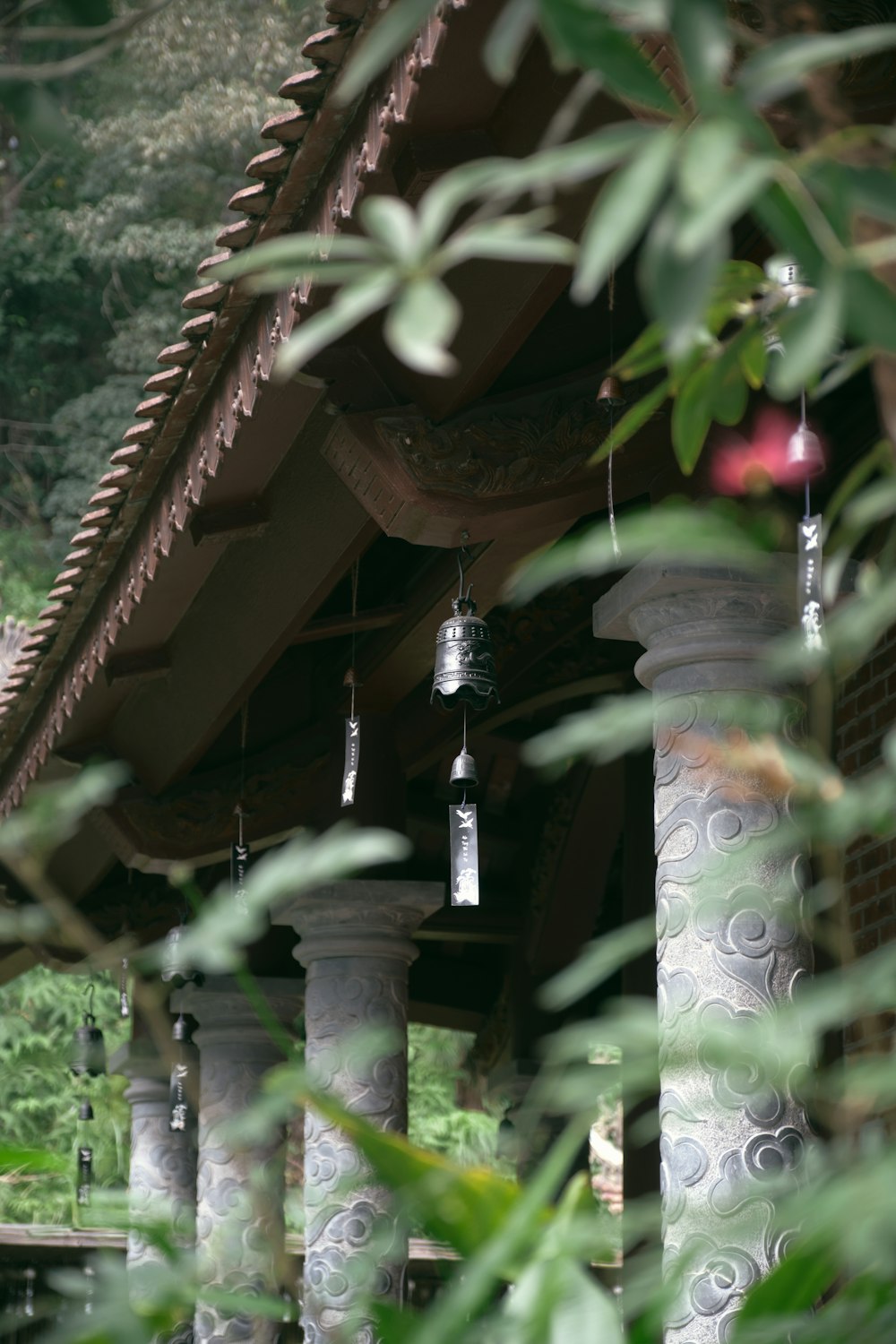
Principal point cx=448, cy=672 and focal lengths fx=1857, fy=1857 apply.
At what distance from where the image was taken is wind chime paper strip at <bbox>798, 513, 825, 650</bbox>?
Result: 187cm

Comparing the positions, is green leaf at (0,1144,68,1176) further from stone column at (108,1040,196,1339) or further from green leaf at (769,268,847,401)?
stone column at (108,1040,196,1339)

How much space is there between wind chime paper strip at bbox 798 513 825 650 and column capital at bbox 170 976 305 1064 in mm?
4909

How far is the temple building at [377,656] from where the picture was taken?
9.98 feet

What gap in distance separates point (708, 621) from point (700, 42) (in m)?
2.49

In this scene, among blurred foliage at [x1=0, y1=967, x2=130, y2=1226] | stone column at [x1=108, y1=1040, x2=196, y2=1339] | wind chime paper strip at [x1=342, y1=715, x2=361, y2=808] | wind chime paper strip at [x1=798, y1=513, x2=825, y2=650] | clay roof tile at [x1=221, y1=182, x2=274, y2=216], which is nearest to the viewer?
wind chime paper strip at [x1=798, y1=513, x2=825, y2=650]

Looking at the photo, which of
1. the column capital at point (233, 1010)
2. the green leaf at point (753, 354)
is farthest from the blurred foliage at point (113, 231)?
the green leaf at point (753, 354)

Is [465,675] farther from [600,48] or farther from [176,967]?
[600,48]

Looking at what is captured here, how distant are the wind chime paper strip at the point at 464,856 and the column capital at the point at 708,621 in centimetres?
69

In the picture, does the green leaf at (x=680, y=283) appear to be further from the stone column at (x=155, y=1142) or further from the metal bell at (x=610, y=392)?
the stone column at (x=155, y=1142)

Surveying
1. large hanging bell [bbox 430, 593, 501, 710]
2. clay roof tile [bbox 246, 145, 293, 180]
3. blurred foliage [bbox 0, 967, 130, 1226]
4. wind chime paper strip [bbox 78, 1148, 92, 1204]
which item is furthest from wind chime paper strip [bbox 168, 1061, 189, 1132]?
blurred foliage [bbox 0, 967, 130, 1226]

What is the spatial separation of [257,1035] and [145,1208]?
5673 mm

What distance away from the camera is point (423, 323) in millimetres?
783

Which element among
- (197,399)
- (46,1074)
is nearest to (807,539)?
(197,399)

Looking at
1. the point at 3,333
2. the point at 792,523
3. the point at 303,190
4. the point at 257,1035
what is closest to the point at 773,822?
the point at 792,523
